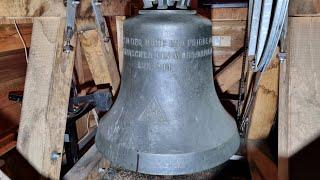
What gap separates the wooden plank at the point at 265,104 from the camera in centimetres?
114

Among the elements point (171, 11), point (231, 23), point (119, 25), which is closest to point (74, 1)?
point (171, 11)

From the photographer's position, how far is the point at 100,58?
1.37 m

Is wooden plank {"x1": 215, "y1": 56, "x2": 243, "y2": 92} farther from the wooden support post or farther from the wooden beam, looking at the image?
the wooden beam

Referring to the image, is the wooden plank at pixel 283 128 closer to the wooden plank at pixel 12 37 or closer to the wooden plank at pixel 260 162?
the wooden plank at pixel 260 162

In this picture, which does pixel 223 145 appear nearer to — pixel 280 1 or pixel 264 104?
pixel 280 1

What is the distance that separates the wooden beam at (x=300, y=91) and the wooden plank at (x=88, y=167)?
0.77 meters

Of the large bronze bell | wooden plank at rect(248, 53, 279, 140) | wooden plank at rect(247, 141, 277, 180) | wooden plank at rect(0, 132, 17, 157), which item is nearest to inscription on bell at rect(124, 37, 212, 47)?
the large bronze bell

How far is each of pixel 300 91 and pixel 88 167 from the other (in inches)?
34.4

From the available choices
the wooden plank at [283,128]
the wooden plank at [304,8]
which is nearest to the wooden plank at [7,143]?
the wooden plank at [283,128]

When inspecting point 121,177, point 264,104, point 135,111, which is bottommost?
point 121,177

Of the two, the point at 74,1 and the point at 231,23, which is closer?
the point at 74,1

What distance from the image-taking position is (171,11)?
0.70 meters

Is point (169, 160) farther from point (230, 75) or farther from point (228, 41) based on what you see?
point (228, 41)

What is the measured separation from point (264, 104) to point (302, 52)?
44cm
